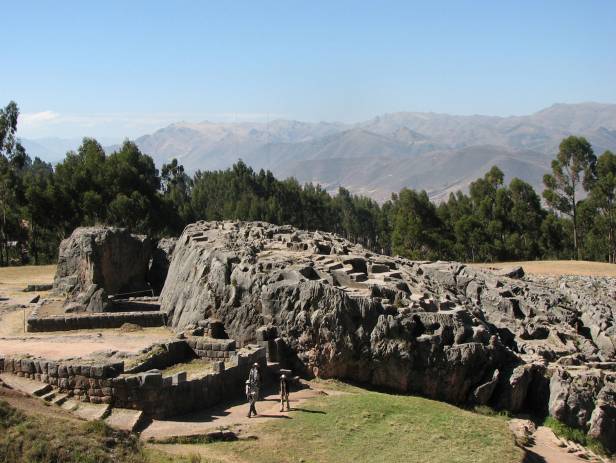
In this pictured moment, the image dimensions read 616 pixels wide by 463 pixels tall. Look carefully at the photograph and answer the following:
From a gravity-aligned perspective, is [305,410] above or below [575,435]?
above

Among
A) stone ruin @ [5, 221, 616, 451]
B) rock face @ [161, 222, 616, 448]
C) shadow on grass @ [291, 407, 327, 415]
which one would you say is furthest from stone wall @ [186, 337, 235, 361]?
shadow on grass @ [291, 407, 327, 415]

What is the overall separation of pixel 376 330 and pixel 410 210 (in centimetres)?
6268

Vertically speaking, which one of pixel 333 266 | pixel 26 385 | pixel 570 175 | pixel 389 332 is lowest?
pixel 26 385

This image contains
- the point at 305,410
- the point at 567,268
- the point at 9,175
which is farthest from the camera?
the point at 9,175

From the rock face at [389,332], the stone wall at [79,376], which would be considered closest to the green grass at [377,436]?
the rock face at [389,332]

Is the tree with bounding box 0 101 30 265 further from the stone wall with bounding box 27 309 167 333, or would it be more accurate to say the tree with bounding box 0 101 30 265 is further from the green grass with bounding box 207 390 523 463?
the green grass with bounding box 207 390 523 463

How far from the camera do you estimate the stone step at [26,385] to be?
22.5m

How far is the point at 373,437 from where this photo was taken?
68.6 ft

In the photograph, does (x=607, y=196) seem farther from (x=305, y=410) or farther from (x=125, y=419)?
(x=125, y=419)

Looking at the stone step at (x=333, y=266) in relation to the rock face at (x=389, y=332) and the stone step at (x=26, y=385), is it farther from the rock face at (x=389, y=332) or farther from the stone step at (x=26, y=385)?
the stone step at (x=26, y=385)

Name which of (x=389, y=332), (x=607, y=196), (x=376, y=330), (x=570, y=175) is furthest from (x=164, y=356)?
(x=570, y=175)

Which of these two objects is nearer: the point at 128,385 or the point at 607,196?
the point at 128,385

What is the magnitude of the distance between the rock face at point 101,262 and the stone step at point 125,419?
928 inches

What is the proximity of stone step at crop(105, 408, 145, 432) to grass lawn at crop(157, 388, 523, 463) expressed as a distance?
2.18 metres
